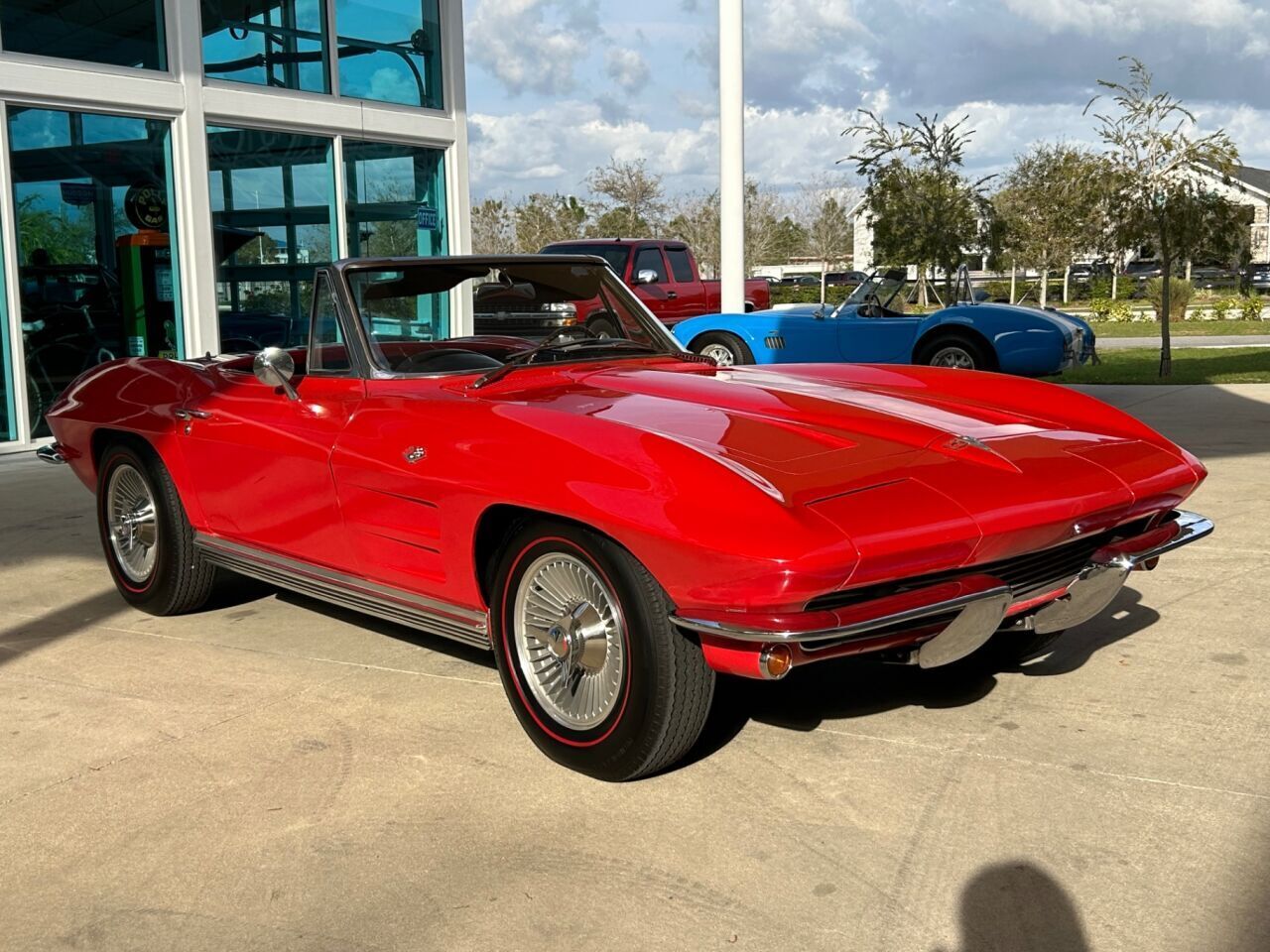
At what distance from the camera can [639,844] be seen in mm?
2959

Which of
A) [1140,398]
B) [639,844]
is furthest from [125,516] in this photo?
[1140,398]

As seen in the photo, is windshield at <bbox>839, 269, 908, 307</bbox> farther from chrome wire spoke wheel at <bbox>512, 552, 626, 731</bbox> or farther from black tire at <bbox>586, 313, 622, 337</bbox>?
chrome wire spoke wheel at <bbox>512, 552, 626, 731</bbox>

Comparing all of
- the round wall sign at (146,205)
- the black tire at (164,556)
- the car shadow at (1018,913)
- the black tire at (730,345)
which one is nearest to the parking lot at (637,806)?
the car shadow at (1018,913)

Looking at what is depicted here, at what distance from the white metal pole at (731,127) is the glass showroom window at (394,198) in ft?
12.7

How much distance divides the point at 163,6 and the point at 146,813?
31.5 ft

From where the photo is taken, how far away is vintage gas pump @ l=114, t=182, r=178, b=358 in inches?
430

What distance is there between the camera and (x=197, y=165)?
11156mm

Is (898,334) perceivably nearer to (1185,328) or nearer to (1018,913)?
(1018,913)

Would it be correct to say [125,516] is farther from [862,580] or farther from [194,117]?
[194,117]

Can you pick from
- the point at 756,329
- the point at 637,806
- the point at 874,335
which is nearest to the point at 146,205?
the point at 756,329

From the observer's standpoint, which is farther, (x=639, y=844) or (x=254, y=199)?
(x=254, y=199)

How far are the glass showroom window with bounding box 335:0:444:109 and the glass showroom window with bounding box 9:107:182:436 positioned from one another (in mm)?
2370

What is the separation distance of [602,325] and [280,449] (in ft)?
4.20

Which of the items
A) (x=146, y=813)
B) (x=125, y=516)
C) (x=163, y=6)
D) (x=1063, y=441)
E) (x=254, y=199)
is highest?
(x=163, y=6)
